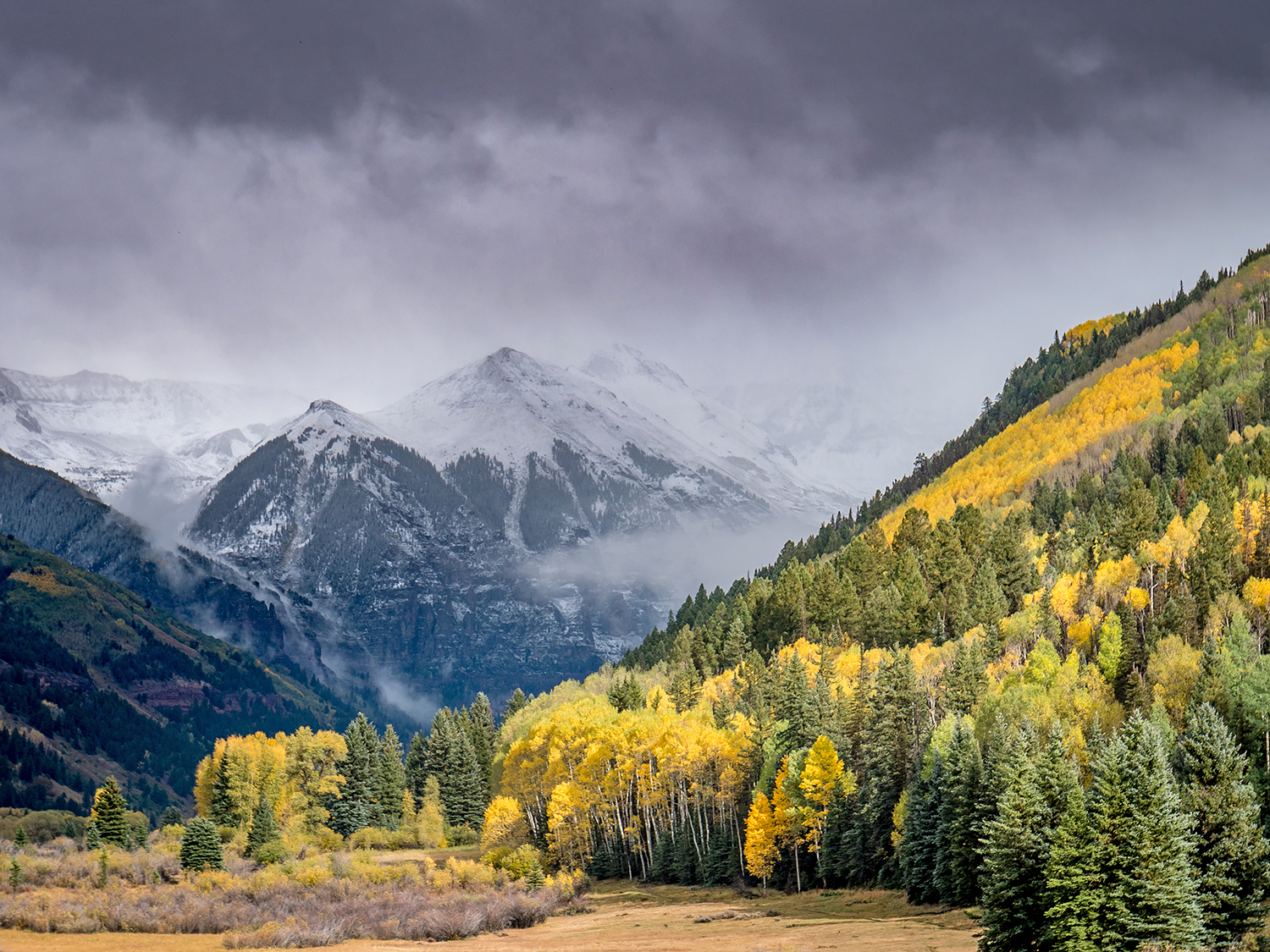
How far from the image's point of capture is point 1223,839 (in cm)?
5078

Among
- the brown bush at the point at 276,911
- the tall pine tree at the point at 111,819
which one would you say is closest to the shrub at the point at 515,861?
the brown bush at the point at 276,911

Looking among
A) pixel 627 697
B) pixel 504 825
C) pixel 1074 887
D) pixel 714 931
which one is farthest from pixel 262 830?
pixel 1074 887

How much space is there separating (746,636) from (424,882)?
272 ft

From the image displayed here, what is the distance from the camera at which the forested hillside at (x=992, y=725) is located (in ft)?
164

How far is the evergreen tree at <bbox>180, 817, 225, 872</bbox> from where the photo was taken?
92.8 metres

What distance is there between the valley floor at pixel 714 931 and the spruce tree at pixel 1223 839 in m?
11.9

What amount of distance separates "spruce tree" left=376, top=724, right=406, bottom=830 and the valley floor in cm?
6077

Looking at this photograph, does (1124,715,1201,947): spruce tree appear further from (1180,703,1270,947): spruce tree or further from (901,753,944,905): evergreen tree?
(901,753,944,905): evergreen tree

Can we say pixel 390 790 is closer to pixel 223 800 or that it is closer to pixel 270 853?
pixel 223 800

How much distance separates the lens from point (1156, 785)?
48.6 m

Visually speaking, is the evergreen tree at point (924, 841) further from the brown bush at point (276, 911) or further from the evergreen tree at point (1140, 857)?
the brown bush at point (276, 911)

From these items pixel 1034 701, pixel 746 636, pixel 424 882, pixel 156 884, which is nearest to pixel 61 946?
pixel 156 884

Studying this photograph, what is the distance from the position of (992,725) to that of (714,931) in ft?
103

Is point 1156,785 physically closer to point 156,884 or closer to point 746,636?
point 156,884
